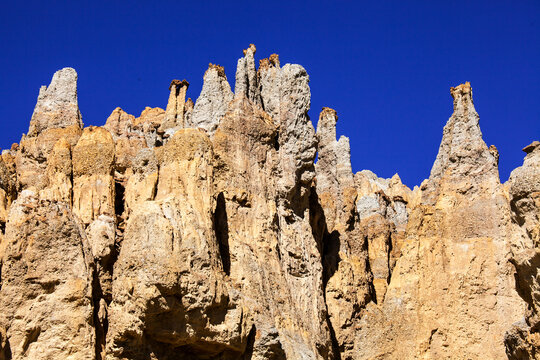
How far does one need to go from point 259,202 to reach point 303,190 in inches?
112

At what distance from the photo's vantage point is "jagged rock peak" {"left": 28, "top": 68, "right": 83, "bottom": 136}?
83.0ft

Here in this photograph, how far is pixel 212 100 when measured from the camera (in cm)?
2614

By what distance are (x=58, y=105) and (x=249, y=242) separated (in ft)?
24.7

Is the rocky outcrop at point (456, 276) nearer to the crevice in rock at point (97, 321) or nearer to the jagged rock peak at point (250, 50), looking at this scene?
the jagged rock peak at point (250, 50)

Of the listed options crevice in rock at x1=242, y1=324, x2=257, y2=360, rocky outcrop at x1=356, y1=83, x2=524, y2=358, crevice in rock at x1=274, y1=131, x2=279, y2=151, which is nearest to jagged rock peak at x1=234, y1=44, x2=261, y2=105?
crevice in rock at x1=274, y1=131, x2=279, y2=151

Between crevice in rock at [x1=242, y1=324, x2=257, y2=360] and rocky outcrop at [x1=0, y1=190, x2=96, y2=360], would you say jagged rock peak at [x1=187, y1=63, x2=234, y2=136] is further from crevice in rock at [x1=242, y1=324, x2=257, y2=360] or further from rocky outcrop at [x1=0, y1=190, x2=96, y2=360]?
rocky outcrop at [x1=0, y1=190, x2=96, y2=360]

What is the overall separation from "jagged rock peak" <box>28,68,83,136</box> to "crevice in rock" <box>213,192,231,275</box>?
5.57 metres

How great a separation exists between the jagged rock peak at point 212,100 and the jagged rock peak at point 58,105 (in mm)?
3525

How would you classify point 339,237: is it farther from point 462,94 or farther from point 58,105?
point 58,105

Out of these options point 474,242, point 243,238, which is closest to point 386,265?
point 474,242

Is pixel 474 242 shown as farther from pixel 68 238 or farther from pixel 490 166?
pixel 68 238

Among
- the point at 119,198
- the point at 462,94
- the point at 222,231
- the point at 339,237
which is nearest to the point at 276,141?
the point at 339,237

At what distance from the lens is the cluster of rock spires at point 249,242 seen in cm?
1800

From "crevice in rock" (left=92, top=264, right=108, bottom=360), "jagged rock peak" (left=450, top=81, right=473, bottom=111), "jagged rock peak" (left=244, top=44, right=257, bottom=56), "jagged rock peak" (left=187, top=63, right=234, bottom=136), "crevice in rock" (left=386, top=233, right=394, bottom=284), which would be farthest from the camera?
"crevice in rock" (left=386, top=233, right=394, bottom=284)
